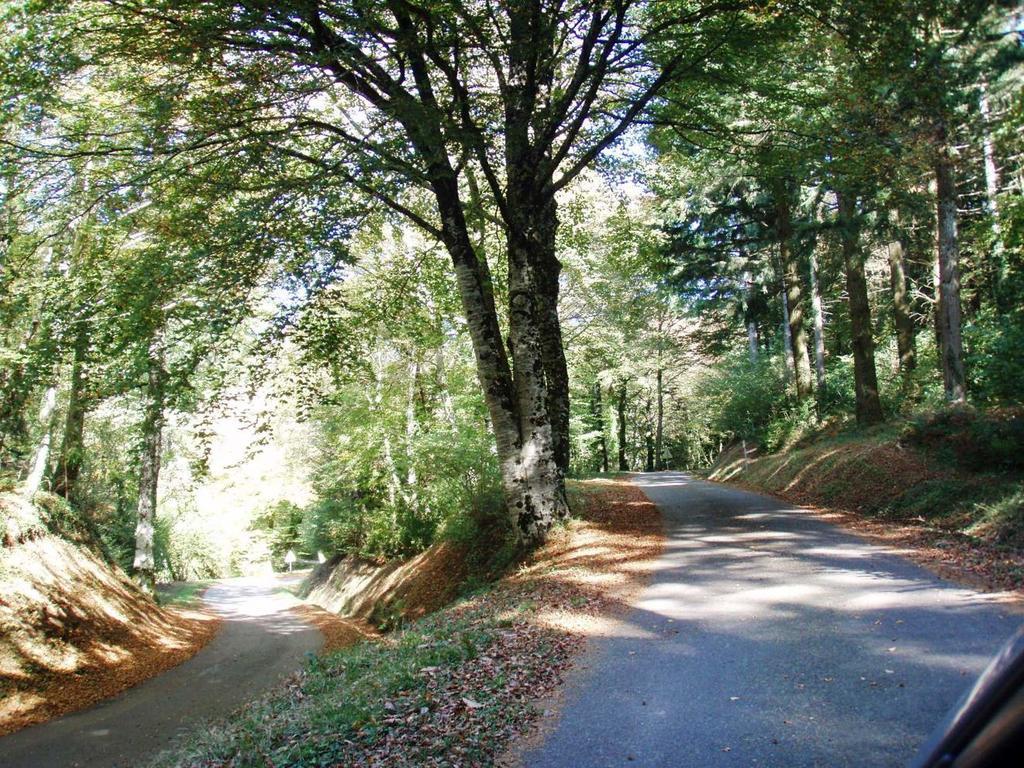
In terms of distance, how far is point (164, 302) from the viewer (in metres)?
9.99

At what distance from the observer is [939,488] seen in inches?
445

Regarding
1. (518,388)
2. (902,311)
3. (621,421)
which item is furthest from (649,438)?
(518,388)

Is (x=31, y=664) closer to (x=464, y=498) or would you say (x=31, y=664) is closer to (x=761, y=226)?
(x=464, y=498)

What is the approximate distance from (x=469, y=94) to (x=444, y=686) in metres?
9.57

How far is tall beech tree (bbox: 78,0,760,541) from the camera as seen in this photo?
30.0 ft

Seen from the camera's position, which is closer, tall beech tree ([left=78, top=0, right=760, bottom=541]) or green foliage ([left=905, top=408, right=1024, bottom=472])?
tall beech tree ([left=78, top=0, right=760, bottom=541])

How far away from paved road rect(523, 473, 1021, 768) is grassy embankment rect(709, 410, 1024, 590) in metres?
0.77

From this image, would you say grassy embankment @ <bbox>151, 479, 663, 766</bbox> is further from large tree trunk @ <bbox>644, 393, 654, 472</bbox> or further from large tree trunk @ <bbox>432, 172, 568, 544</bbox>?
large tree trunk @ <bbox>644, 393, 654, 472</bbox>

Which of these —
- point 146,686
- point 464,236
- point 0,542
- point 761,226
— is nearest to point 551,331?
point 464,236

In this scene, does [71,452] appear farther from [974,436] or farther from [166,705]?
[974,436]

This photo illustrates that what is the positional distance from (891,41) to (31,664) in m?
16.8

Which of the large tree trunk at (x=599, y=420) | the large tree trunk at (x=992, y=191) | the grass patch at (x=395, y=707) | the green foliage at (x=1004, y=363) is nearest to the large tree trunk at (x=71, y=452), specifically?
the grass patch at (x=395, y=707)

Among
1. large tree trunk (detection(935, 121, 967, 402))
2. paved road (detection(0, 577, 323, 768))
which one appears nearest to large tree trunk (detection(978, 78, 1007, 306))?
large tree trunk (detection(935, 121, 967, 402))

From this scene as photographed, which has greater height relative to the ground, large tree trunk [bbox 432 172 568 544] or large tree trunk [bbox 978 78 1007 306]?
large tree trunk [bbox 978 78 1007 306]
